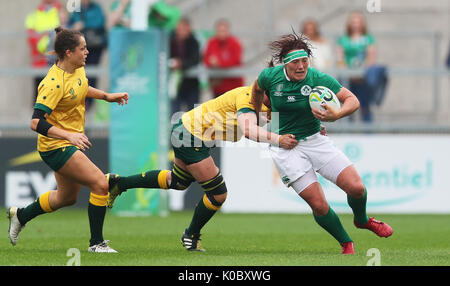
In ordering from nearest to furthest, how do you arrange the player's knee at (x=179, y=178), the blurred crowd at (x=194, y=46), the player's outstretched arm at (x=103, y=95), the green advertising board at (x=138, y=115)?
1. the player's outstretched arm at (x=103, y=95)
2. the player's knee at (x=179, y=178)
3. the green advertising board at (x=138, y=115)
4. the blurred crowd at (x=194, y=46)

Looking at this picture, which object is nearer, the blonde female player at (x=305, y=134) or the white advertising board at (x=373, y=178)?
the blonde female player at (x=305, y=134)

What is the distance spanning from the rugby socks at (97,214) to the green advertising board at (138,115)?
5307 millimetres

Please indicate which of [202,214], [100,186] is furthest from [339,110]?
[100,186]

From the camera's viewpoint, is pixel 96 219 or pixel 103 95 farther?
pixel 103 95

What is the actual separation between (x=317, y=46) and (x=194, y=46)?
1.95 metres

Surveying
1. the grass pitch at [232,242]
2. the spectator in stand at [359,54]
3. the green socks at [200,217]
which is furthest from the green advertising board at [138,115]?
the green socks at [200,217]

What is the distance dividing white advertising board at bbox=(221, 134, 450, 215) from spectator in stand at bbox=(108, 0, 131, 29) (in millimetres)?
2605

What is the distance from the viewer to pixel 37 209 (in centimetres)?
988

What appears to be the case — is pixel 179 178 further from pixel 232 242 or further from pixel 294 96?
pixel 294 96

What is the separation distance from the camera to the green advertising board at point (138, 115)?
14.8 metres

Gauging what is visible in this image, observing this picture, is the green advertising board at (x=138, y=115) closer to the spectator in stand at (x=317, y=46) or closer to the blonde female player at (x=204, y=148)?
the spectator in stand at (x=317, y=46)

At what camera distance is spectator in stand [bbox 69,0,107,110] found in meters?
16.0

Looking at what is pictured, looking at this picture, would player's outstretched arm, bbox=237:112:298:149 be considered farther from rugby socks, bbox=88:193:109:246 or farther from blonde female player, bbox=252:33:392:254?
rugby socks, bbox=88:193:109:246

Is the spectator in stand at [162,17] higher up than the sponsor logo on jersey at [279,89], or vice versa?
the spectator in stand at [162,17]
